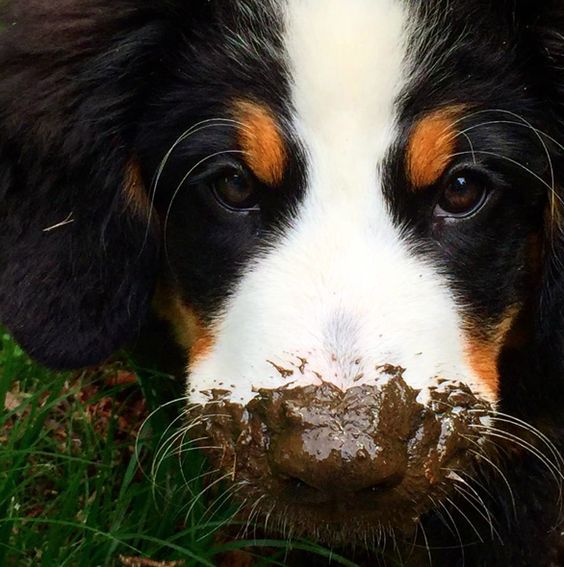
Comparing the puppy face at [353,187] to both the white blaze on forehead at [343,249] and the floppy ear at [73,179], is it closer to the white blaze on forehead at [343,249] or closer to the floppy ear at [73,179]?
the white blaze on forehead at [343,249]

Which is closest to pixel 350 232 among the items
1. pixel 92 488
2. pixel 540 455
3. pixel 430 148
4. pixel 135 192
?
pixel 430 148

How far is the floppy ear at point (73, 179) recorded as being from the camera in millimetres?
2246

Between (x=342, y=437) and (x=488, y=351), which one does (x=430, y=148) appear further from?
(x=342, y=437)

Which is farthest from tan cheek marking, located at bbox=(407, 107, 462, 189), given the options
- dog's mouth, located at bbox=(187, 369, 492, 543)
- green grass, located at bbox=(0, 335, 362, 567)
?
green grass, located at bbox=(0, 335, 362, 567)

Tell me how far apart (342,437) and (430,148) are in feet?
2.10

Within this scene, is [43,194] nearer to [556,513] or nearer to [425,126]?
[425,126]

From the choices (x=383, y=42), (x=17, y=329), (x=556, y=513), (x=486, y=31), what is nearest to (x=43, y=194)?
(x=17, y=329)

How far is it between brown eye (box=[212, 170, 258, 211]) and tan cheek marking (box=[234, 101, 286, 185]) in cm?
4

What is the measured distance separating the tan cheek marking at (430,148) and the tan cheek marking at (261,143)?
256 millimetres

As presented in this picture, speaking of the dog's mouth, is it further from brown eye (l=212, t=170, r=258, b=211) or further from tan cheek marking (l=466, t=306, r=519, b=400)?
brown eye (l=212, t=170, r=258, b=211)

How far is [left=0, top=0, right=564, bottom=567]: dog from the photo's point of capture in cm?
187

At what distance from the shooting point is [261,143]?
6.84 ft

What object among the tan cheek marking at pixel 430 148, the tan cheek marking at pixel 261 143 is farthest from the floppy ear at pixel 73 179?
the tan cheek marking at pixel 430 148

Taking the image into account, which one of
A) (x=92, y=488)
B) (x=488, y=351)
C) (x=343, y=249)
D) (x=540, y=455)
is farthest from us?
(x=92, y=488)
